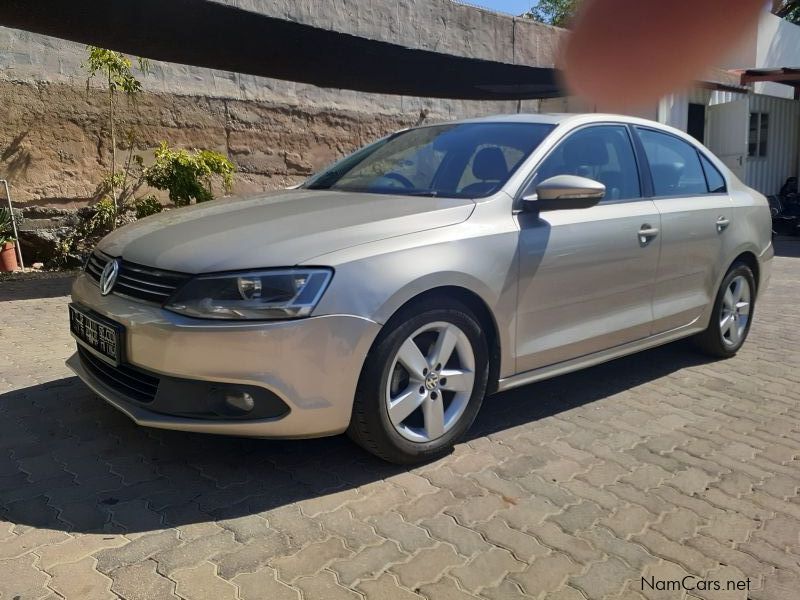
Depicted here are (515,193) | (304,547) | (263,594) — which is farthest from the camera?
(515,193)

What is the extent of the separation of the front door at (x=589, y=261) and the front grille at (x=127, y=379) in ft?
5.51

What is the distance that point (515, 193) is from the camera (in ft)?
11.5

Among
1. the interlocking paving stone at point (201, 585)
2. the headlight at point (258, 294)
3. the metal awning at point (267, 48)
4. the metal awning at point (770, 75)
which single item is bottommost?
the interlocking paving stone at point (201, 585)

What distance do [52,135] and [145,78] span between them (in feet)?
4.03

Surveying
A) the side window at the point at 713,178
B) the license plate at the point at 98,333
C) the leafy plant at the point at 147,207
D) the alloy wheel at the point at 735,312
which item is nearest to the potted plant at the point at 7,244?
the leafy plant at the point at 147,207

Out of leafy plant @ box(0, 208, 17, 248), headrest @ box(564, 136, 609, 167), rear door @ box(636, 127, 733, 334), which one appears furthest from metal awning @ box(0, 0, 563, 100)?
rear door @ box(636, 127, 733, 334)

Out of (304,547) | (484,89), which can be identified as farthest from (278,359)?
(484,89)

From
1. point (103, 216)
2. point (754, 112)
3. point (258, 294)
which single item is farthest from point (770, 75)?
point (258, 294)

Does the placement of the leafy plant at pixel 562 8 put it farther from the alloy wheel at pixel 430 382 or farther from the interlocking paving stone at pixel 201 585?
the interlocking paving stone at pixel 201 585

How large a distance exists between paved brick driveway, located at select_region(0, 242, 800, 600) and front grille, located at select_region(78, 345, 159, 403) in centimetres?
34

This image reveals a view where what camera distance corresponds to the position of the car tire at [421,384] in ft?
9.63

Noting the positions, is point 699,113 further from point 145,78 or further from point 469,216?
point 469,216

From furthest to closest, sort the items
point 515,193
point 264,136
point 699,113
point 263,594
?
1. point 699,113
2. point 264,136
3. point 515,193
4. point 263,594

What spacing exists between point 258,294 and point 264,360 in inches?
10.2
